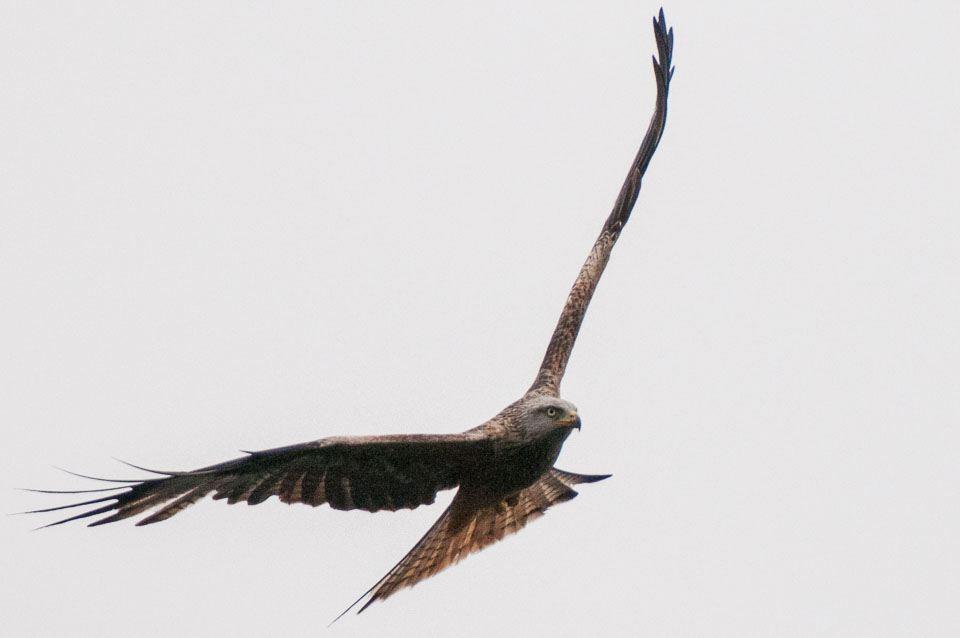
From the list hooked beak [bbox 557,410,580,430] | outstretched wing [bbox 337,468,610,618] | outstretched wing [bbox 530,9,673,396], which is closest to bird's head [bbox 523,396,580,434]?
hooked beak [bbox 557,410,580,430]

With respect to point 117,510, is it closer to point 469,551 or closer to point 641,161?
point 469,551

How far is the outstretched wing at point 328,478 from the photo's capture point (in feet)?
31.2

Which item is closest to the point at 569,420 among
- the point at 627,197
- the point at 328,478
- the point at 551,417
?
the point at 551,417

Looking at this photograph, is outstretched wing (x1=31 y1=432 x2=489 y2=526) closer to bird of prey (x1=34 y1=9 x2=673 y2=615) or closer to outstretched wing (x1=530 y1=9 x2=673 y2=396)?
bird of prey (x1=34 y1=9 x2=673 y2=615)

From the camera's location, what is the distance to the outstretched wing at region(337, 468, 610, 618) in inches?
446

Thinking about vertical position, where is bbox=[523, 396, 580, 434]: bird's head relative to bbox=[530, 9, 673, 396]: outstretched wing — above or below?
below

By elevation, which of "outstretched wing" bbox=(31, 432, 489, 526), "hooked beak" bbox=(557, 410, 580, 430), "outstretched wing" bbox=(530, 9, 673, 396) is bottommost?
"outstretched wing" bbox=(31, 432, 489, 526)

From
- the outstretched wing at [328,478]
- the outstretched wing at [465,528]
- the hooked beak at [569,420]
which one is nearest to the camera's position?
the outstretched wing at [328,478]

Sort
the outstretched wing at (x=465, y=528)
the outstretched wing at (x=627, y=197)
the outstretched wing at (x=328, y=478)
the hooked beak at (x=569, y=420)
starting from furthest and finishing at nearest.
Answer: the outstretched wing at (x=627, y=197)
the outstretched wing at (x=465, y=528)
the hooked beak at (x=569, y=420)
the outstretched wing at (x=328, y=478)

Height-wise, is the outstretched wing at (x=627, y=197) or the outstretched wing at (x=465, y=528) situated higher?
the outstretched wing at (x=627, y=197)

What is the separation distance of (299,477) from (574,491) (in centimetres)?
294

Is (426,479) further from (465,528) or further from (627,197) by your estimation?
(627,197)

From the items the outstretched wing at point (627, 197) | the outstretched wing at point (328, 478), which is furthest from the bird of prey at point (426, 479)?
the outstretched wing at point (627, 197)

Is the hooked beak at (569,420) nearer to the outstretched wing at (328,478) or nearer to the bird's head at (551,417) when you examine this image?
the bird's head at (551,417)
